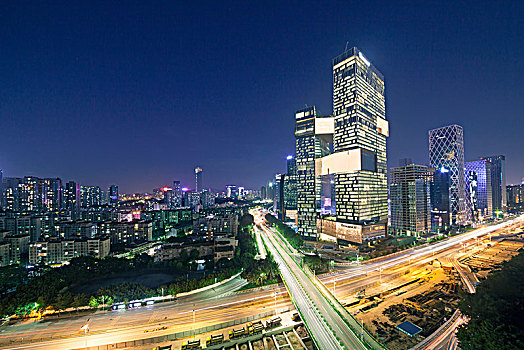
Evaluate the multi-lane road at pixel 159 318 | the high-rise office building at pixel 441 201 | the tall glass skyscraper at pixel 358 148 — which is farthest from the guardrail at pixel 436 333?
the high-rise office building at pixel 441 201

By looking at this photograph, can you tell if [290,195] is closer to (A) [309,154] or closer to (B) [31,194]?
(A) [309,154]

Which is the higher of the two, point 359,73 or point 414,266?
point 359,73

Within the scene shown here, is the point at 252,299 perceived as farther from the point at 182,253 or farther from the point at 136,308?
the point at 182,253

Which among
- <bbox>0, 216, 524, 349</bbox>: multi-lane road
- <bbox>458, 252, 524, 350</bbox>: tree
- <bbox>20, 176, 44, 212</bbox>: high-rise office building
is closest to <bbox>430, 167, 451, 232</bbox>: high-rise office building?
<bbox>0, 216, 524, 349</bbox>: multi-lane road

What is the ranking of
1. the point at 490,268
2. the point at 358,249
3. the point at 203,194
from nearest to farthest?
the point at 490,268 < the point at 358,249 < the point at 203,194

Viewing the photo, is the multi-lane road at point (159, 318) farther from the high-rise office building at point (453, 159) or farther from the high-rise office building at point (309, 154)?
the high-rise office building at point (453, 159)

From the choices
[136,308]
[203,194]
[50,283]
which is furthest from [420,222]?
[203,194]

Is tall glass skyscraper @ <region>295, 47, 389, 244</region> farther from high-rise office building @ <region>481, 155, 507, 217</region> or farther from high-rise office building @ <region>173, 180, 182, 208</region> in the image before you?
high-rise office building @ <region>173, 180, 182, 208</region>
